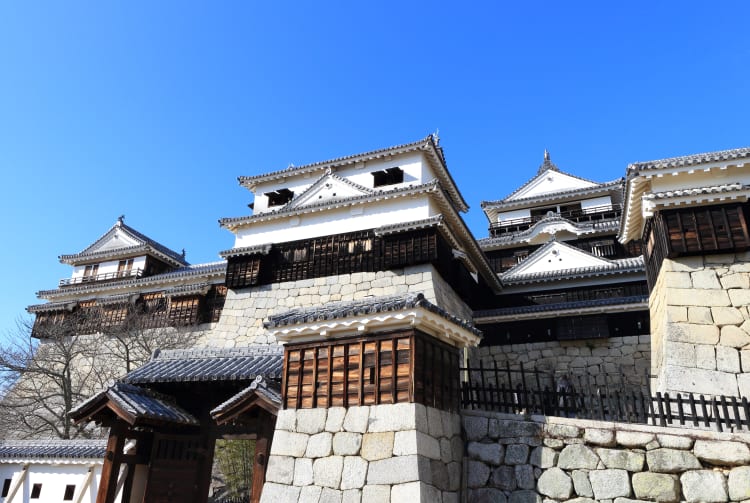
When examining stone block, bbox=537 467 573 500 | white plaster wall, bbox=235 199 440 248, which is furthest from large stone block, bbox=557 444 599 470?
white plaster wall, bbox=235 199 440 248

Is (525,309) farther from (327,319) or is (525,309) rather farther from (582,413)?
(327,319)

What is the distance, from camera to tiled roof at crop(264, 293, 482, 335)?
691 centimetres

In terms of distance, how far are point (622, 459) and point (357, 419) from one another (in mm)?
3829

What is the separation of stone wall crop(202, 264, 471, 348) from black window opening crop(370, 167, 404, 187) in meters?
4.87

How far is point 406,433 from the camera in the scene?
21.3 ft

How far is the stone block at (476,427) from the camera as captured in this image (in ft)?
25.2

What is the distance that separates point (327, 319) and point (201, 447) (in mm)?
4505

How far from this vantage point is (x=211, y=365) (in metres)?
9.83

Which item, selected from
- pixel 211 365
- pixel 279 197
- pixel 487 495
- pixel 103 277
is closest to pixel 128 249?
pixel 103 277

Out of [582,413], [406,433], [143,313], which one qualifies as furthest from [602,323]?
[143,313]

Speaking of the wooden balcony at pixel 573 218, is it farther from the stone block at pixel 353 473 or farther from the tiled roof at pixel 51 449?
the tiled roof at pixel 51 449

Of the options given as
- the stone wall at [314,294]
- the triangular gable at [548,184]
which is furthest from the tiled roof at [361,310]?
the triangular gable at [548,184]

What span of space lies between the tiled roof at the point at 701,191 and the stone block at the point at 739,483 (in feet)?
23.0

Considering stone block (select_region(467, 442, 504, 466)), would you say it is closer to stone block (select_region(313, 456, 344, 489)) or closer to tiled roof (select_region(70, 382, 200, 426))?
stone block (select_region(313, 456, 344, 489))
